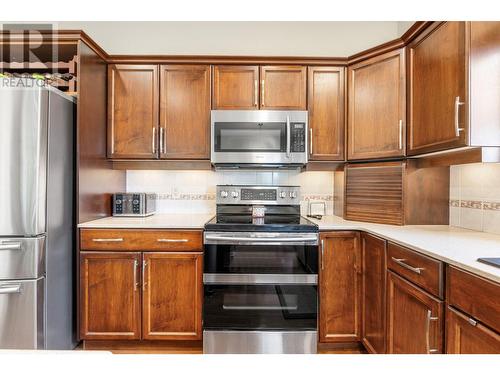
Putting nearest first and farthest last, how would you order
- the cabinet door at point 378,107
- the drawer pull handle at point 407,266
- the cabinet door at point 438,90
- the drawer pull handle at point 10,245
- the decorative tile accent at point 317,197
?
the drawer pull handle at point 407,266 → the cabinet door at point 438,90 → the drawer pull handle at point 10,245 → the cabinet door at point 378,107 → the decorative tile accent at point 317,197

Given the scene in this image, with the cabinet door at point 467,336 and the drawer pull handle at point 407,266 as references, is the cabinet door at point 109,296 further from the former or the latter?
the cabinet door at point 467,336

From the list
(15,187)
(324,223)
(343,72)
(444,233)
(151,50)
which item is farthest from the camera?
(151,50)

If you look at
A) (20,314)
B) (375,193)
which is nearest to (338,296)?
(375,193)

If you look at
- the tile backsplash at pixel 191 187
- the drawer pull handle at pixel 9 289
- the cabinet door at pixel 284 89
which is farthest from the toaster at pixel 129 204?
the cabinet door at pixel 284 89

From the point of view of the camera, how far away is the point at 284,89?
2299mm

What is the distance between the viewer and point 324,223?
2135 millimetres

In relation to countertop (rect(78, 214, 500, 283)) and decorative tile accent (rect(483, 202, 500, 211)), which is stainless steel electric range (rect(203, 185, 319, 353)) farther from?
decorative tile accent (rect(483, 202, 500, 211))

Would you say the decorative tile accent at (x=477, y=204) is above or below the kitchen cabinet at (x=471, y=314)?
above

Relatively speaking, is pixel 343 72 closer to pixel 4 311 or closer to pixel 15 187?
pixel 15 187

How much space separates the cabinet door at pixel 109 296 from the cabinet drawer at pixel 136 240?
0.17 ft

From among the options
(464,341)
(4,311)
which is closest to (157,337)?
(4,311)

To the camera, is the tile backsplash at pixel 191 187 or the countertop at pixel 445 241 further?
the tile backsplash at pixel 191 187

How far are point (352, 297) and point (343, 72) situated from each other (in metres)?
1.67

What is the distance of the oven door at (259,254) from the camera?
6.33 ft
